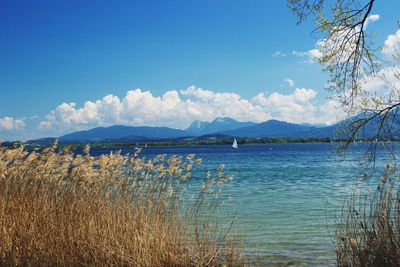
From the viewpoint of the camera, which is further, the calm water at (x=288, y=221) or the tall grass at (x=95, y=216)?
the calm water at (x=288, y=221)

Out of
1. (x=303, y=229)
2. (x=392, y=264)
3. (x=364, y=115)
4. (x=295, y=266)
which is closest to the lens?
(x=392, y=264)

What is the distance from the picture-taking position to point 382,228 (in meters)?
7.71

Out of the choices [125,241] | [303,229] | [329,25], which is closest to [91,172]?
[125,241]

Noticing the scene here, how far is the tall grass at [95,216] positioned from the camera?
8195mm

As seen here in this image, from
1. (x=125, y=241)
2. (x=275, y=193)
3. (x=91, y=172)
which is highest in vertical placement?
(x=91, y=172)

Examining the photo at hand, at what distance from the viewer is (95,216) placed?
8.70 meters

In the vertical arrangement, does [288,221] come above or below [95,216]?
below

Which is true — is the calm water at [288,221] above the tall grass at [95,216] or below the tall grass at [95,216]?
below

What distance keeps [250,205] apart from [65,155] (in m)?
15.1

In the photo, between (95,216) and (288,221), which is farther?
(288,221)

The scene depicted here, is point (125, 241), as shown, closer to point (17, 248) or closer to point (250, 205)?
point (17, 248)

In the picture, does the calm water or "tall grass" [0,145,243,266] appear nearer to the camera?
"tall grass" [0,145,243,266]

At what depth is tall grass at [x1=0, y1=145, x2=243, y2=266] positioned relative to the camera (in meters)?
8.20

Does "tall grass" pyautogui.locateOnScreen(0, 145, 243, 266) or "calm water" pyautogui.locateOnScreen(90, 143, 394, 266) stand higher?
"tall grass" pyautogui.locateOnScreen(0, 145, 243, 266)
